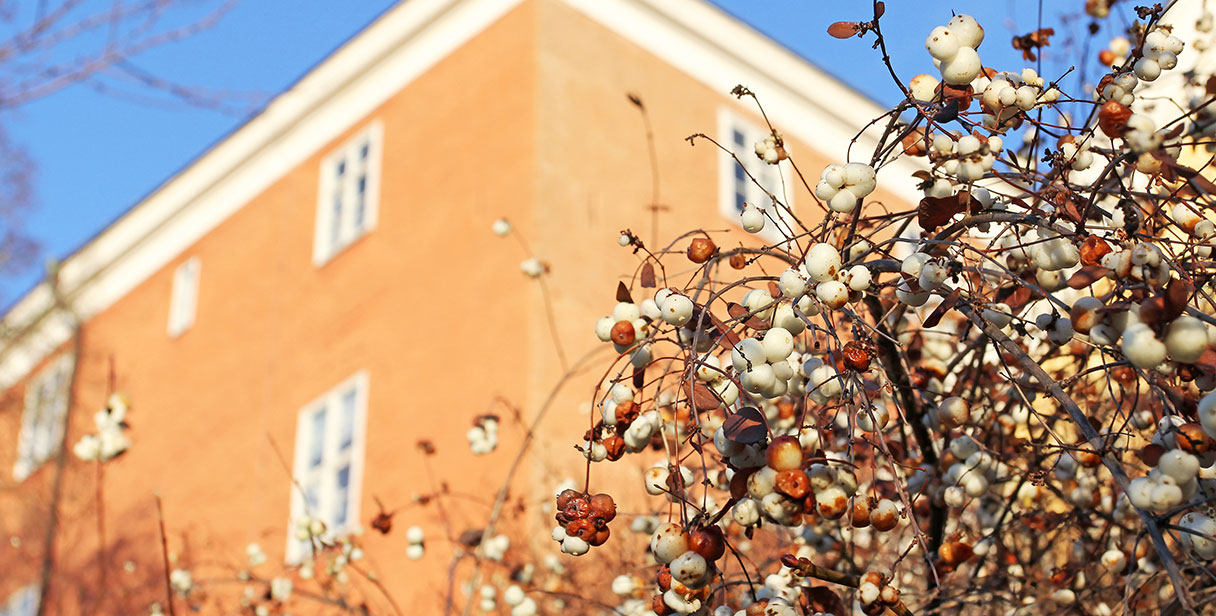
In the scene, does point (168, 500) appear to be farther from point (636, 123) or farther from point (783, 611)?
point (783, 611)

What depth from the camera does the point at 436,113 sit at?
1087 centimetres

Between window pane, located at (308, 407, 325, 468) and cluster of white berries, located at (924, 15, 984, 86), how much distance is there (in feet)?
27.7

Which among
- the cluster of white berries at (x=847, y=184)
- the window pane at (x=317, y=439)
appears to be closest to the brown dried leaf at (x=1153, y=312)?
the cluster of white berries at (x=847, y=184)

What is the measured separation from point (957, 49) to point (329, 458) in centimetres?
824

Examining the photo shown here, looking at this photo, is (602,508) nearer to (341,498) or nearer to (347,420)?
(341,498)

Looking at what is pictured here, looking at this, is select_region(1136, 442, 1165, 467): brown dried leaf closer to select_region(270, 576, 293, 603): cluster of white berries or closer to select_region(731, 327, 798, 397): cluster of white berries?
select_region(731, 327, 798, 397): cluster of white berries

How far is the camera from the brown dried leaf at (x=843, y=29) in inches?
103

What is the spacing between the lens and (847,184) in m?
2.52

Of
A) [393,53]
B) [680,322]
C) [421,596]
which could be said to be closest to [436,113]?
[393,53]

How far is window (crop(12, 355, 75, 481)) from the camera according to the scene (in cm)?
1459

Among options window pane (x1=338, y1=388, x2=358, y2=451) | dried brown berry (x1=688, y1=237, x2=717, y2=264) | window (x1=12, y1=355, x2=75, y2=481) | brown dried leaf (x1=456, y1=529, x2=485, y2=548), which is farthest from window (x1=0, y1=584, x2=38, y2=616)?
dried brown berry (x1=688, y1=237, x2=717, y2=264)

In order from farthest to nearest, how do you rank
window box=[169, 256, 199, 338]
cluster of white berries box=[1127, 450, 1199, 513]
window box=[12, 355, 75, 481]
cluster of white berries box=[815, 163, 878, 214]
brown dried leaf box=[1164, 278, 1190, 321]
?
window box=[12, 355, 75, 481], window box=[169, 256, 199, 338], cluster of white berries box=[815, 163, 878, 214], cluster of white berries box=[1127, 450, 1199, 513], brown dried leaf box=[1164, 278, 1190, 321]

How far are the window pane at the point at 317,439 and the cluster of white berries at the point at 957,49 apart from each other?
27.7ft

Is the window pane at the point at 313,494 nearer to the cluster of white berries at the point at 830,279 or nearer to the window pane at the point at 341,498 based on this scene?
the window pane at the point at 341,498
